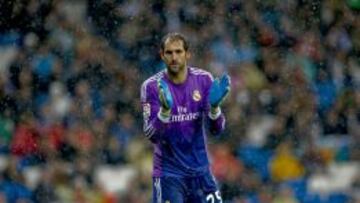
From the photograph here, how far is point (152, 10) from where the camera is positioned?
12.4 metres

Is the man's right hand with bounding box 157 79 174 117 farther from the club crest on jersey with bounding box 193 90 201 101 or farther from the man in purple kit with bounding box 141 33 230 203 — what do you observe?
the club crest on jersey with bounding box 193 90 201 101

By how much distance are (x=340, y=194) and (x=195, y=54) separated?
224 centimetres

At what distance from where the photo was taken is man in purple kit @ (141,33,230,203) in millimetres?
7020

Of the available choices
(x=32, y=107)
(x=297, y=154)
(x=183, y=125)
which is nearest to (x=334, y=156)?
(x=297, y=154)

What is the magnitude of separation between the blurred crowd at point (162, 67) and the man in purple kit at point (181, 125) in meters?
3.91

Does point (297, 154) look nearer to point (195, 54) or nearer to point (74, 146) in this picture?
point (195, 54)

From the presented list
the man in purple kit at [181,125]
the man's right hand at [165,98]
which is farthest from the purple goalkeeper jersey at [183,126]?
the man's right hand at [165,98]

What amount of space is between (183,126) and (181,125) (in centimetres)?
2

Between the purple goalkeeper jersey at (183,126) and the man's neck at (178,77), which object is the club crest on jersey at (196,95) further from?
the man's neck at (178,77)

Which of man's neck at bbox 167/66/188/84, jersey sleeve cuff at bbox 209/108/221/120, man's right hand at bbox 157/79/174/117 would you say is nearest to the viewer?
man's right hand at bbox 157/79/174/117

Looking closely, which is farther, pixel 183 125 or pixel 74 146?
pixel 74 146

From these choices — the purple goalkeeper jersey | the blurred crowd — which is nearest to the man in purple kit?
the purple goalkeeper jersey

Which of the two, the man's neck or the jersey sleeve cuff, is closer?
the jersey sleeve cuff

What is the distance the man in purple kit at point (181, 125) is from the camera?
7.02 meters
